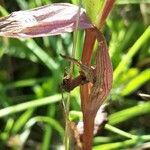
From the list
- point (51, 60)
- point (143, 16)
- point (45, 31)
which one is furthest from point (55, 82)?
point (45, 31)

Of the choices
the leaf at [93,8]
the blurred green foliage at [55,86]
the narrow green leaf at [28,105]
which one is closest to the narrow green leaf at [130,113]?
the blurred green foliage at [55,86]

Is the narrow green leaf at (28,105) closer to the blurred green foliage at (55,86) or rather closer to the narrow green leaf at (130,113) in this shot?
the blurred green foliage at (55,86)

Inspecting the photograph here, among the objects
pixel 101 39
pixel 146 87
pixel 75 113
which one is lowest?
pixel 146 87

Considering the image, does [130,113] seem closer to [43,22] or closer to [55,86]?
[55,86]

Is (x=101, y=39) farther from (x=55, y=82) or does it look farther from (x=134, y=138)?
(x=55, y=82)

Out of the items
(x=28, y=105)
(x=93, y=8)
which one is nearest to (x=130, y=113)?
(x=28, y=105)

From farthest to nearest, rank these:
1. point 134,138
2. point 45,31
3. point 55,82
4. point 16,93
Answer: point 16,93 < point 55,82 < point 134,138 < point 45,31
